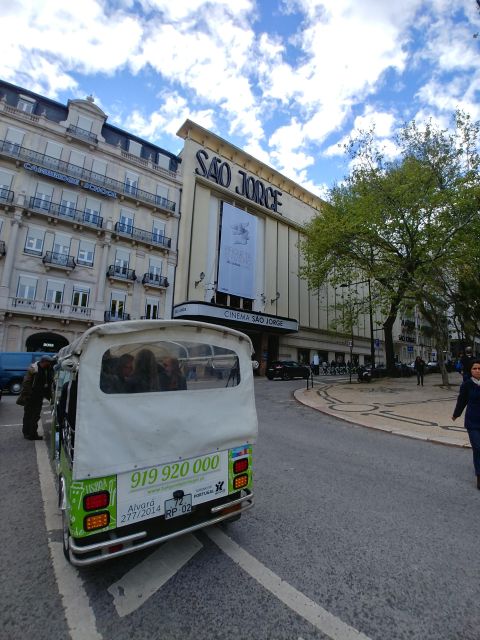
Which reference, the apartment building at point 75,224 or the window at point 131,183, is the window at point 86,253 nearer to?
the apartment building at point 75,224

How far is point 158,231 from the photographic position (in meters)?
29.1

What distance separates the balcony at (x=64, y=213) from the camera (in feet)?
77.9

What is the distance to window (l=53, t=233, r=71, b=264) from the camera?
24219 mm

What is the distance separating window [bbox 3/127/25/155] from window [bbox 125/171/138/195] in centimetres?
769

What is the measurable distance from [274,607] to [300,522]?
1.36 metres

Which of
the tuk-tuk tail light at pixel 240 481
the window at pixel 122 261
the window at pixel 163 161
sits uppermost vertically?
the window at pixel 163 161

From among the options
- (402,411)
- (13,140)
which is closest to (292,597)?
(402,411)

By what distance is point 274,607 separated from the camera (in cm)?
225

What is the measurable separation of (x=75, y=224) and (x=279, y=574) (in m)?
27.5

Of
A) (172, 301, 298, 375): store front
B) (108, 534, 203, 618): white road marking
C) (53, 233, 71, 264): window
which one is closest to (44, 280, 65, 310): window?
(53, 233, 71, 264): window

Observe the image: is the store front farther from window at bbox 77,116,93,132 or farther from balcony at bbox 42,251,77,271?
window at bbox 77,116,93,132

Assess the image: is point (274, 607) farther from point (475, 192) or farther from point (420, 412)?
point (475, 192)

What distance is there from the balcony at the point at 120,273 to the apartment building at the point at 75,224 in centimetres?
8

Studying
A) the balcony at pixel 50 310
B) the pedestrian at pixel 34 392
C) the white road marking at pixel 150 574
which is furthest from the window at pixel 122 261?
the white road marking at pixel 150 574
